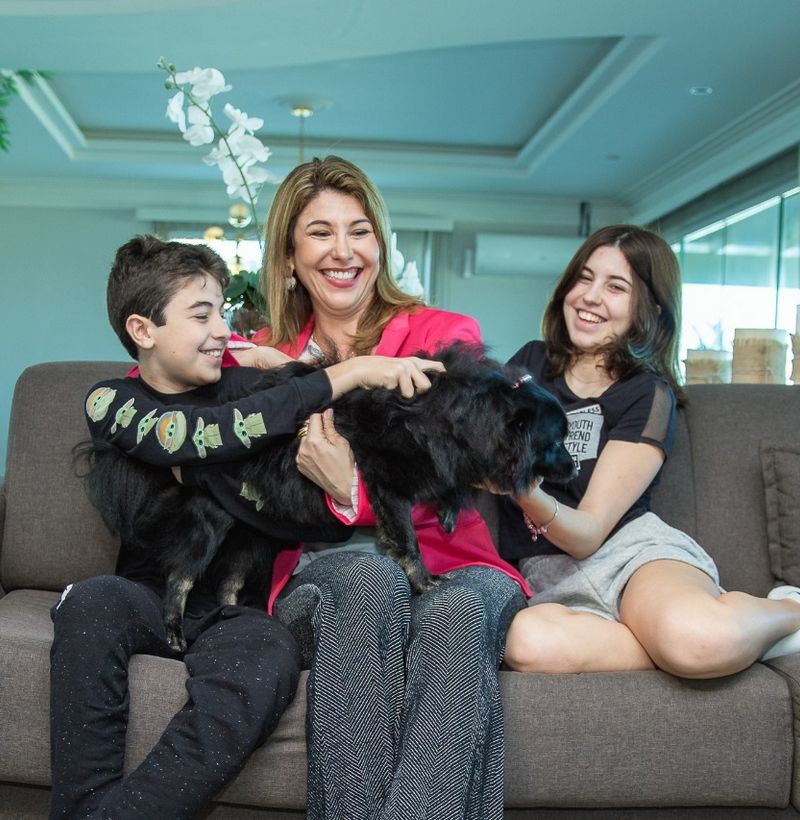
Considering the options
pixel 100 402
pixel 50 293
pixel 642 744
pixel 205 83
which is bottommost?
pixel 642 744

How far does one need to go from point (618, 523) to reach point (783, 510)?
43cm

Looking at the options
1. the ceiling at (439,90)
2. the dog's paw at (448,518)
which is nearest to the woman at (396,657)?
the dog's paw at (448,518)

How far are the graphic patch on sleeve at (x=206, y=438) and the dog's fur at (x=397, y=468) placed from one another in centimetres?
11

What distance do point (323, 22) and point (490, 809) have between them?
4.44 metres

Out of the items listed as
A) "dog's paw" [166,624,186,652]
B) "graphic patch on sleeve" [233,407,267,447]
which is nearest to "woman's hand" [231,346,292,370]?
"graphic patch on sleeve" [233,407,267,447]

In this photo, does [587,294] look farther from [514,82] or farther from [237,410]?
[514,82]

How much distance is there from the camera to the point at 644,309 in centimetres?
222

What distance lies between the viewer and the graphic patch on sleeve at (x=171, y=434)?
1666mm

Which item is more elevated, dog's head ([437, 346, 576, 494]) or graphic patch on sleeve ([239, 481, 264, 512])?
dog's head ([437, 346, 576, 494])

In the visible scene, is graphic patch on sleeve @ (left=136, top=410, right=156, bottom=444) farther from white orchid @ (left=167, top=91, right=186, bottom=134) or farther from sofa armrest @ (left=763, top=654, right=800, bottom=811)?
sofa armrest @ (left=763, top=654, right=800, bottom=811)

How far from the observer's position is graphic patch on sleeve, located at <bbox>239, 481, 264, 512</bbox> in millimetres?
1750

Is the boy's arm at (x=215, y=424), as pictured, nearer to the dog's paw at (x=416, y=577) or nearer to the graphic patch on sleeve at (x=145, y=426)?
the graphic patch on sleeve at (x=145, y=426)

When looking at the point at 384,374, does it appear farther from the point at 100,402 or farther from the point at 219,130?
the point at 219,130

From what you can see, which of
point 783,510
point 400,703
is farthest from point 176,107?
point 783,510
